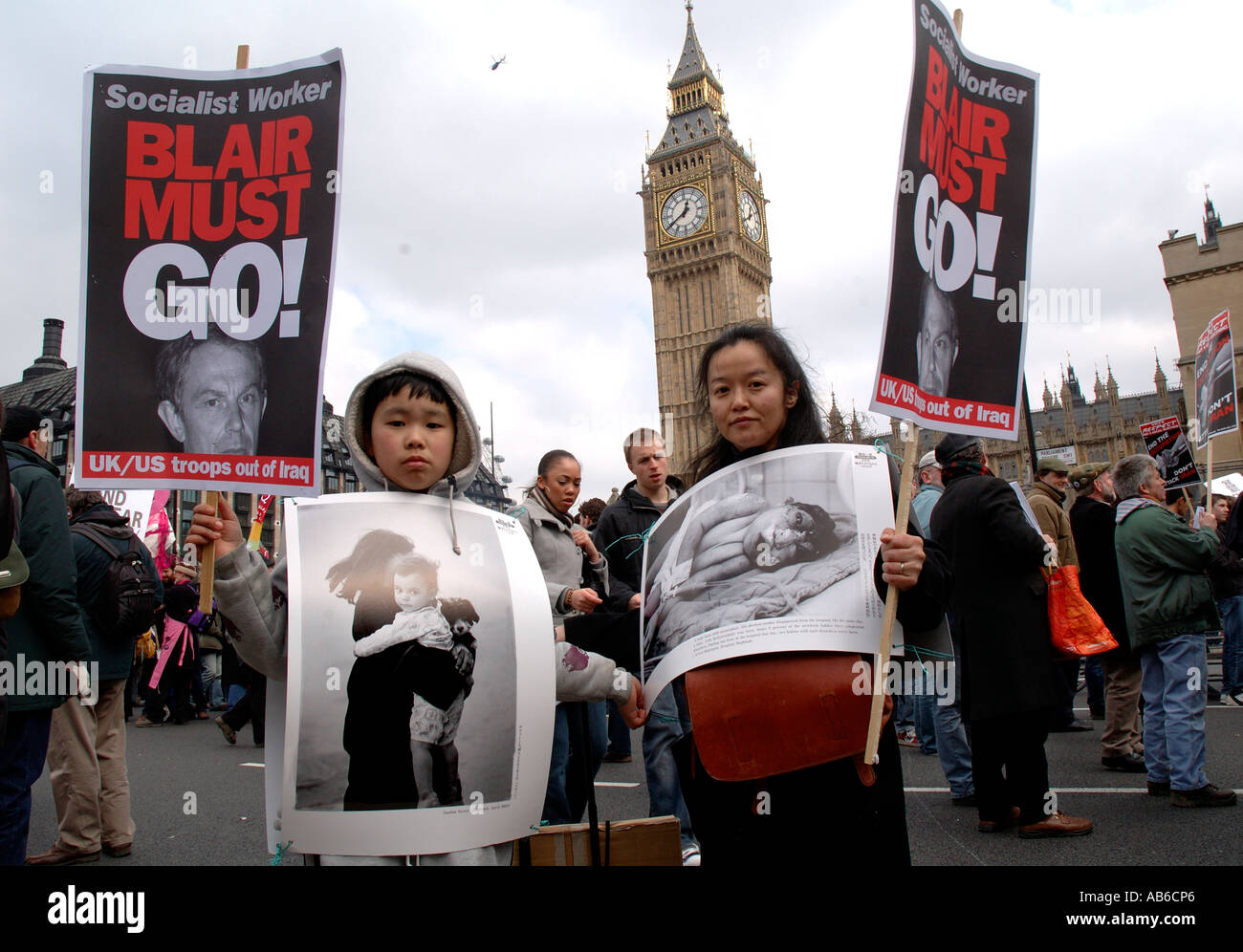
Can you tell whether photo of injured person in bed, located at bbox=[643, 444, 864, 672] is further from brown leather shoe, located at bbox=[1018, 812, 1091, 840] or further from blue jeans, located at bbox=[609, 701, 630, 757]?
blue jeans, located at bbox=[609, 701, 630, 757]

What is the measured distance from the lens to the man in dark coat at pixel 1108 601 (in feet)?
17.9

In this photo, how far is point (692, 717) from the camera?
5.29 feet

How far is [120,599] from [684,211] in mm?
64560

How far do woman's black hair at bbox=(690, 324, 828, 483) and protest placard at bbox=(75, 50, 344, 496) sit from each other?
0.99 meters

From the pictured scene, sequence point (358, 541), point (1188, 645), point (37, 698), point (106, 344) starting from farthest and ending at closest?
point (1188, 645) → point (37, 698) → point (106, 344) → point (358, 541)

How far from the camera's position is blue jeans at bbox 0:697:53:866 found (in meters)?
2.88

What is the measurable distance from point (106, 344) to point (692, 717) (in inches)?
66.7

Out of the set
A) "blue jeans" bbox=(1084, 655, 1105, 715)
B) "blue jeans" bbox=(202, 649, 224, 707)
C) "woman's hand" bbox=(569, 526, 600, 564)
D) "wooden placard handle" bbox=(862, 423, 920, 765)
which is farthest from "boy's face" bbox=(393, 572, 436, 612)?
"blue jeans" bbox=(202, 649, 224, 707)

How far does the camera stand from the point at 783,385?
1924 millimetres

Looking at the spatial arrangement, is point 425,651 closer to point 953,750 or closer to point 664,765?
point 664,765

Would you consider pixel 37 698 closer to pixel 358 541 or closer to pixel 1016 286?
pixel 358 541

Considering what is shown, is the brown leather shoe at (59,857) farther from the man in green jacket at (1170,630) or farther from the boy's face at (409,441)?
the man in green jacket at (1170,630)

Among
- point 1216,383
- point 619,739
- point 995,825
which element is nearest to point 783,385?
point 995,825
